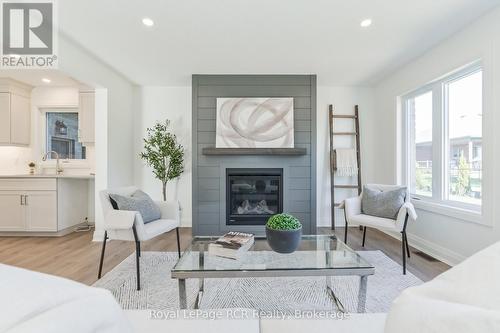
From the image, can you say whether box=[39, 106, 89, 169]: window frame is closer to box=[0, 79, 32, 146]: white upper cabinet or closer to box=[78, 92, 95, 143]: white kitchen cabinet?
box=[0, 79, 32, 146]: white upper cabinet

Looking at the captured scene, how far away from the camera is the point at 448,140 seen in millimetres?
2908

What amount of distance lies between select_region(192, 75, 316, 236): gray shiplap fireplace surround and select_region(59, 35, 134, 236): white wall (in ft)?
3.78

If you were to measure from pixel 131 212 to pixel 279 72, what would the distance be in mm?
2724

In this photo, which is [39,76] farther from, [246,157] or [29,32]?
[246,157]

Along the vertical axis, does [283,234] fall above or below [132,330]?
below

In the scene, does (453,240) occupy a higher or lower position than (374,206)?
lower

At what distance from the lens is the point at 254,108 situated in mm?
3777

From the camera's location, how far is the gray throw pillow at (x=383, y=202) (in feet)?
9.49

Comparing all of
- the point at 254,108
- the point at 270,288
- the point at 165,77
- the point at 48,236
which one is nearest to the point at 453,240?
the point at 270,288

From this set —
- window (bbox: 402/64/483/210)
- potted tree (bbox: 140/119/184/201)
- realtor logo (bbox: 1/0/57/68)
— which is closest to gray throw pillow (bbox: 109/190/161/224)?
potted tree (bbox: 140/119/184/201)

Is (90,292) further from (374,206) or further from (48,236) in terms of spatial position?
(48,236)

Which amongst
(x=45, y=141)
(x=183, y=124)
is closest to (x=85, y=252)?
(x=183, y=124)

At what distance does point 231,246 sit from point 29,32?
9.15 feet

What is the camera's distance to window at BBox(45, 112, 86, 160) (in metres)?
4.35
